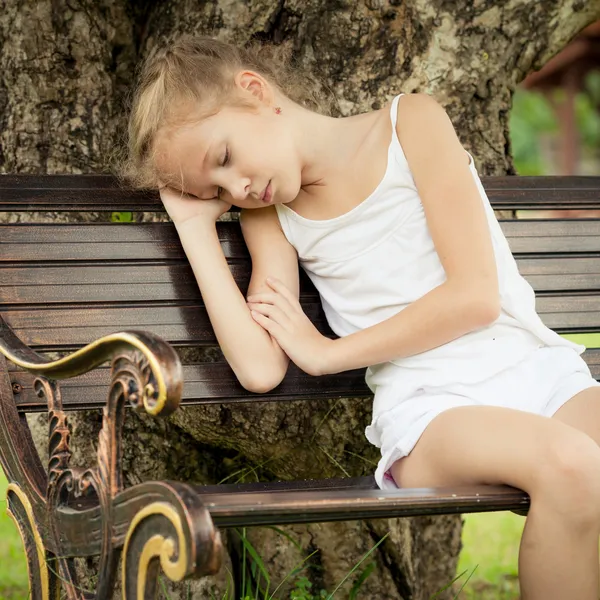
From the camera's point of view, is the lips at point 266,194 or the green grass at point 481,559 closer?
the lips at point 266,194

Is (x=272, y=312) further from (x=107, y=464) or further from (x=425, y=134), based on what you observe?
(x=107, y=464)

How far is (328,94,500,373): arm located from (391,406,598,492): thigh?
0.70ft

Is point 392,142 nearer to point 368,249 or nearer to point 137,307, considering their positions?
point 368,249

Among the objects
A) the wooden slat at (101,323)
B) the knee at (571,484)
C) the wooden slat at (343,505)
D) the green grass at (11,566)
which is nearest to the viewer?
the wooden slat at (343,505)

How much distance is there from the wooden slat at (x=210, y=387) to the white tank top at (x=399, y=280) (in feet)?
0.33

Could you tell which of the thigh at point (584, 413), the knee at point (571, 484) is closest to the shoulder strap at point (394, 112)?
the thigh at point (584, 413)

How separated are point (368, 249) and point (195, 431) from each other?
86 centimetres

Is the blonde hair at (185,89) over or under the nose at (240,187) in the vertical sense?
over

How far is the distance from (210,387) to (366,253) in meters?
0.52

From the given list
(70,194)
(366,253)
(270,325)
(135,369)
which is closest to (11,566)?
(70,194)

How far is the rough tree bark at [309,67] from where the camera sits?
292cm

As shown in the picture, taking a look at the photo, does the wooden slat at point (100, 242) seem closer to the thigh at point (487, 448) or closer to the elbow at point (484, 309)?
the elbow at point (484, 309)

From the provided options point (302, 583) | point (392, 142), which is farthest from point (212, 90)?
point (302, 583)

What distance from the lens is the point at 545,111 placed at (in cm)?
2219
